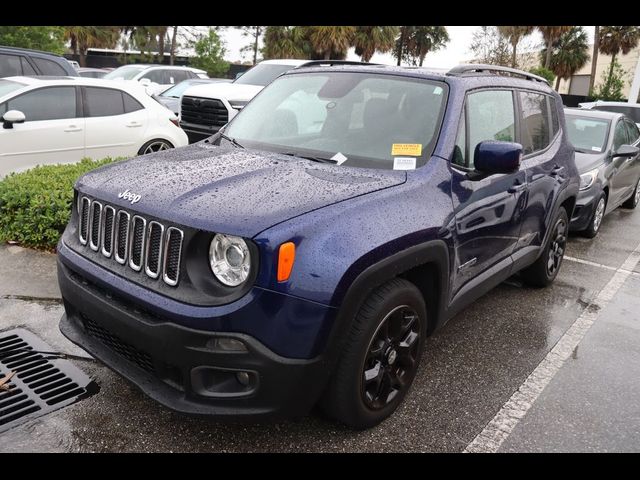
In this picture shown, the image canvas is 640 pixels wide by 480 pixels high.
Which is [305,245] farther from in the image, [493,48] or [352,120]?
[493,48]

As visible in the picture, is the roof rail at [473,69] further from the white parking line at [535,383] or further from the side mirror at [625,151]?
the side mirror at [625,151]

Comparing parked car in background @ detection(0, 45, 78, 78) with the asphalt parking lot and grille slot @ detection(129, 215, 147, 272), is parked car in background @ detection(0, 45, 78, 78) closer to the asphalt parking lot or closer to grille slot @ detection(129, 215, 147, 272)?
the asphalt parking lot

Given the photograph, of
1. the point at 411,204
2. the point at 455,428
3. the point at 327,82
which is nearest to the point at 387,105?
the point at 327,82

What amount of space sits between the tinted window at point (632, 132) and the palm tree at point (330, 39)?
2483cm

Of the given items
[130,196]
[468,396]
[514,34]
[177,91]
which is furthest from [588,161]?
[514,34]

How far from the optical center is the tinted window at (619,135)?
7.45 m

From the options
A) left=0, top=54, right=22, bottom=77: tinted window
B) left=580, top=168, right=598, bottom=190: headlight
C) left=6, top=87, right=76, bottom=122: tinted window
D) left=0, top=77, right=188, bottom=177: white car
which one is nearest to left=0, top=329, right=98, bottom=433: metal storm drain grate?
left=0, top=77, right=188, bottom=177: white car

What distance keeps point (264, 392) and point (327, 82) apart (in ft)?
7.26

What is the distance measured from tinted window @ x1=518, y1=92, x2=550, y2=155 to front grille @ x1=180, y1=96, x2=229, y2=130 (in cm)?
540

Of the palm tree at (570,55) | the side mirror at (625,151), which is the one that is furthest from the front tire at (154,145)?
the palm tree at (570,55)

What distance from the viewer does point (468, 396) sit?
3.19m

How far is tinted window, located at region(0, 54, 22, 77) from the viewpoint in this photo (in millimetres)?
8227

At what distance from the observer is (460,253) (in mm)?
3127
